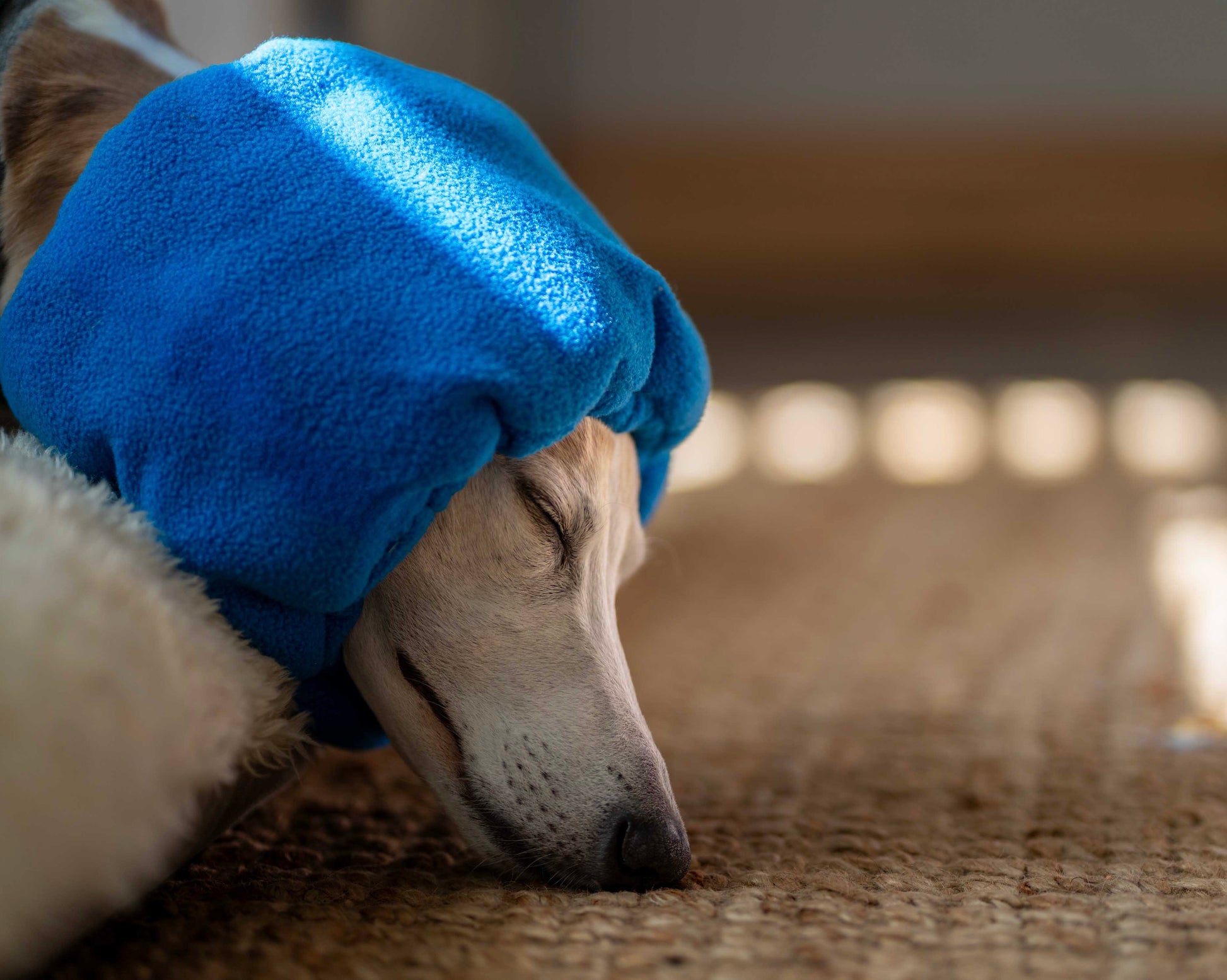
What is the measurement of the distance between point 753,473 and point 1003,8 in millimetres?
2666

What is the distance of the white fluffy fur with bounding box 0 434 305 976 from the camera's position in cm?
57

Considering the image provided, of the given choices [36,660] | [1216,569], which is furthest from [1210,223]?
[36,660]

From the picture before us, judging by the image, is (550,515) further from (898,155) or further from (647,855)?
(898,155)

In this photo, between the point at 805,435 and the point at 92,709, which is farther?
the point at 805,435

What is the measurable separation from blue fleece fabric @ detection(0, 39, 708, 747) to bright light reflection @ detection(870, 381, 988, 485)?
1847mm

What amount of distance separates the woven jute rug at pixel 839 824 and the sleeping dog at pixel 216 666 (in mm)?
58

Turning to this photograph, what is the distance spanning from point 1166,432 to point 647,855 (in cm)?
227

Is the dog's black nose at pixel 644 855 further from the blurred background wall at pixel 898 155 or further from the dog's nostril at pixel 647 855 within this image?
the blurred background wall at pixel 898 155

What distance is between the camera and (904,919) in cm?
70

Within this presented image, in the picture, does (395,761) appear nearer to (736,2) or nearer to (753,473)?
(753,473)

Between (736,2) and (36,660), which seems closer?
(36,660)

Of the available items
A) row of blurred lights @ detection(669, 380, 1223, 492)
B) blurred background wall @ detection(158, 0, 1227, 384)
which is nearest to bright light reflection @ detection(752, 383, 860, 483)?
row of blurred lights @ detection(669, 380, 1223, 492)

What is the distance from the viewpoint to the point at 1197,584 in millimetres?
1716

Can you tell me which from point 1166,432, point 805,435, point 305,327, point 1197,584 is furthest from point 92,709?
point 1166,432
